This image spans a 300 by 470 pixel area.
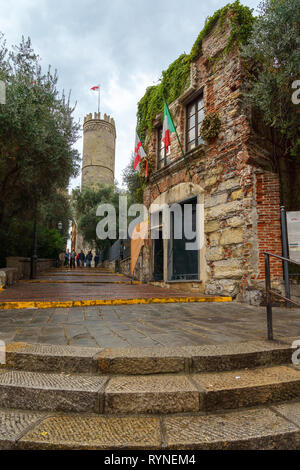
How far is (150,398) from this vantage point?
1.97 meters

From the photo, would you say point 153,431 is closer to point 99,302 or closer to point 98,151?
point 99,302

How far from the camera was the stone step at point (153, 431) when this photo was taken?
1638mm

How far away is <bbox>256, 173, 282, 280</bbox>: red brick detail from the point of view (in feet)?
20.0

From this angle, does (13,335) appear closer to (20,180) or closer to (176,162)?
(20,180)

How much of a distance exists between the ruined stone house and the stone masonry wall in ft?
0.07

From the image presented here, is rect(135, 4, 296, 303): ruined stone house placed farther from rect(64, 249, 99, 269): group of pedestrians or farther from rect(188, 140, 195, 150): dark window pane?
rect(64, 249, 99, 269): group of pedestrians

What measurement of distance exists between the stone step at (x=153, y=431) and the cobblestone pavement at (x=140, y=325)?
0.89 meters

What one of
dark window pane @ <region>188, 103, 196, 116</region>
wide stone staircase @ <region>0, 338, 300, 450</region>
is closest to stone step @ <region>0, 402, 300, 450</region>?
wide stone staircase @ <region>0, 338, 300, 450</region>

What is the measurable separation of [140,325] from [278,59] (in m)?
5.77

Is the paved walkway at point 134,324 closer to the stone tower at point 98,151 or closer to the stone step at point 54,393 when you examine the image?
the stone step at point 54,393

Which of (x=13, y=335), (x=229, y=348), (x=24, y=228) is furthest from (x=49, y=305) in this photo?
(x=24, y=228)

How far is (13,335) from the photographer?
10.1 ft

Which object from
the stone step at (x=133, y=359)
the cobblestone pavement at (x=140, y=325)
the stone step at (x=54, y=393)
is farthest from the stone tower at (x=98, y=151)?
the stone step at (x=54, y=393)
